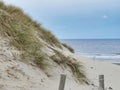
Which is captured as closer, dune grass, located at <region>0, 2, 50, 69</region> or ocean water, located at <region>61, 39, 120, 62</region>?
dune grass, located at <region>0, 2, 50, 69</region>

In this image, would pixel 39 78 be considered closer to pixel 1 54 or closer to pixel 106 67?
pixel 1 54

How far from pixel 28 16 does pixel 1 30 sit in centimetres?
418

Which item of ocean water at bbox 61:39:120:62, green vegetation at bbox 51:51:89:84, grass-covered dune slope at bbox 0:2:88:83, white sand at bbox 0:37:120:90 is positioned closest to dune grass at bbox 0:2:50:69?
grass-covered dune slope at bbox 0:2:88:83

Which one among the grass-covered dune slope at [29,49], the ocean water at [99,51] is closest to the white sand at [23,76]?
the grass-covered dune slope at [29,49]

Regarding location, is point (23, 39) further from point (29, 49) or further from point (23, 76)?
point (23, 76)

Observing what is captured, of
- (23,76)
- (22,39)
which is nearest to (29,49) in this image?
(22,39)

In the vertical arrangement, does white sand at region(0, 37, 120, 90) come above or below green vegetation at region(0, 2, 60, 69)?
below

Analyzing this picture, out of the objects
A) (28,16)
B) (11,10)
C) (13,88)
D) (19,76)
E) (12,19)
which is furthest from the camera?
(28,16)

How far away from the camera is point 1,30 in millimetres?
9109

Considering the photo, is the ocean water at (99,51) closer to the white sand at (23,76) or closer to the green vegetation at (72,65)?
the green vegetation at (72,65)

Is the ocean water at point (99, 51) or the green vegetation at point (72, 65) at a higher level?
the ocean water at point (99, 51)

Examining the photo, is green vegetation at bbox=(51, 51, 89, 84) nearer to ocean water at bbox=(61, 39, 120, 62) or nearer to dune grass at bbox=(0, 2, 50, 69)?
dune grass at bbox=(0, 2, 50, 69)

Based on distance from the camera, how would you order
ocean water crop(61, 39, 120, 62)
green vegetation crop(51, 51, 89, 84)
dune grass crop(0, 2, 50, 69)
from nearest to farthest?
dune grass crop(0, 2, 50, 69), green vegetation crop(51, 51, 89, 84), ocean water crop(61, 39, 120, 62)

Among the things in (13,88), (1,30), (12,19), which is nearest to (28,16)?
(12,19)
